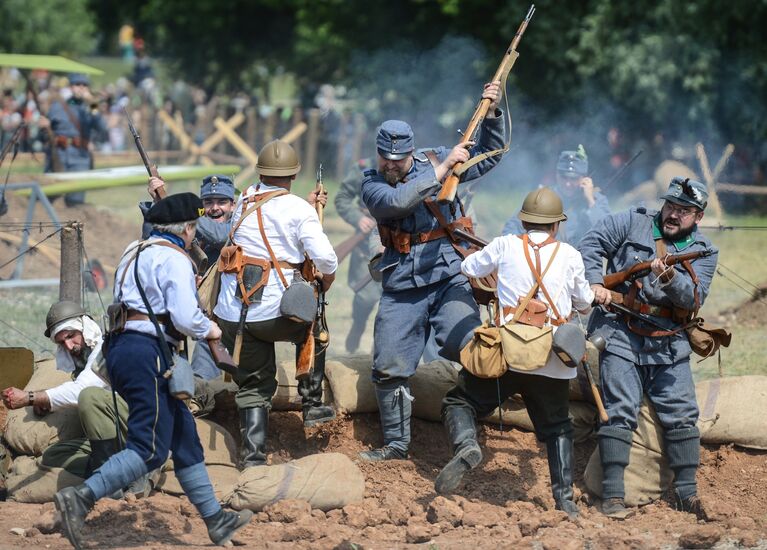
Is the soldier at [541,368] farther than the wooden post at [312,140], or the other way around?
the wooden post at [312,140]

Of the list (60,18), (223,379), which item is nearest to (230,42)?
(60,18)

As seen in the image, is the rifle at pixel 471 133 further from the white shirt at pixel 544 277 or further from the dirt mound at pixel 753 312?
the dirt mound at pixel 753 312

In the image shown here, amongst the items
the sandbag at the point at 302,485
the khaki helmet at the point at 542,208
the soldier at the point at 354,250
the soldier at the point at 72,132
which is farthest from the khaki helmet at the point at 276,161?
the soldier at the point at 72,132

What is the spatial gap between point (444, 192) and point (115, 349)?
2072 millimetres

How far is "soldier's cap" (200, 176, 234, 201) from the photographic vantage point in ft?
26.7

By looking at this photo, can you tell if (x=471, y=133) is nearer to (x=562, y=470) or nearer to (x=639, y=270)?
(x=639, y=270)

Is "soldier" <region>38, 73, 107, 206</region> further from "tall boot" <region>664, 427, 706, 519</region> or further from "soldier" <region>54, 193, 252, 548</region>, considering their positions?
"tall boot" <region>664, 427, 706, 519</region>

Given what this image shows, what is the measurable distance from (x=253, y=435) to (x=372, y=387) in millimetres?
1046

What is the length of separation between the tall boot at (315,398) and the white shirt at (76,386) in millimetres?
1335

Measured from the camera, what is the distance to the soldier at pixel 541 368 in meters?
6.41

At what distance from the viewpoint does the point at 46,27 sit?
122 feet

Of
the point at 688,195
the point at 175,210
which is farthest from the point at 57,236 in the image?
the point at 688,195

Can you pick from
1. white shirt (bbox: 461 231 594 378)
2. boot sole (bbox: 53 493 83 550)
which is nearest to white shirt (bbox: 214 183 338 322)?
white shirt (bbox: 461 231 594 378)

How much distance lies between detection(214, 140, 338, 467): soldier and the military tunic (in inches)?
15.6
